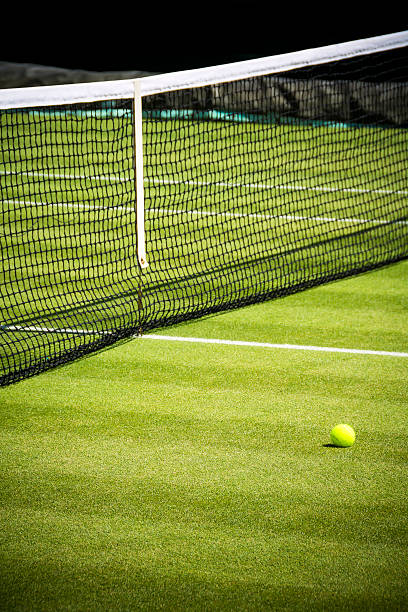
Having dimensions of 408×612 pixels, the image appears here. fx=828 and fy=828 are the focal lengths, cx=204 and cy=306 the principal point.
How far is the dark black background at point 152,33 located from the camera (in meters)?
22.8

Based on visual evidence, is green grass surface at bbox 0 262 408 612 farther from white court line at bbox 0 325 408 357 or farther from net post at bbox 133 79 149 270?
net post at bbox 133 79 149 270

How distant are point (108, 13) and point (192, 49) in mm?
2617

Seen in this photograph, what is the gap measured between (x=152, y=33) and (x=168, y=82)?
17.2 m

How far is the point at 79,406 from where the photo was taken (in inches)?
221

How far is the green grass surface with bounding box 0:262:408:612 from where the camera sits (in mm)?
3703

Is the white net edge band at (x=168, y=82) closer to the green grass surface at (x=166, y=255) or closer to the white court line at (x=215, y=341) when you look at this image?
the green grass surface at (x=166, y=255)

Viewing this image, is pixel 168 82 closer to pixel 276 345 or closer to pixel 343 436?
pixel 276 345

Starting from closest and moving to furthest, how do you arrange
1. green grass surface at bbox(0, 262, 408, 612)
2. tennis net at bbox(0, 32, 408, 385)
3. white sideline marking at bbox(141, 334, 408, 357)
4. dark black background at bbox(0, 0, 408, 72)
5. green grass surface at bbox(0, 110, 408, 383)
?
green grass surface at bbox(0, 262, 408, 612) → white sideline marking at bbox(141, 334, 408, 357) → tennis net at bbox(0, 32, 408, 385) → green grass surface at bbox(0, 110, 408, 383) → dark black background at bbox(0, 0, 408, 72)

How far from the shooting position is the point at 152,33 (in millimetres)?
23172

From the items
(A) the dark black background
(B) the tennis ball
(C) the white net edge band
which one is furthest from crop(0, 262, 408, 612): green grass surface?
(A) the dark black background

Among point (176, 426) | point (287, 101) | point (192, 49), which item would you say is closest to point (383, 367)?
point (176, 426)

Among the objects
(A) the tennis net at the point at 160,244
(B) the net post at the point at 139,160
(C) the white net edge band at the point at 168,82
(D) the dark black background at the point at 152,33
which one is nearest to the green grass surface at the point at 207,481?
(A) the tennis net at the point at 160,244

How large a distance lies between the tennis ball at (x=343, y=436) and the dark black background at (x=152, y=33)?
1923cm

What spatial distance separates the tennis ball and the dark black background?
19233 millimetres
